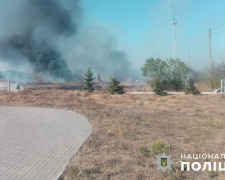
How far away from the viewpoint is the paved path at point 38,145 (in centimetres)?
446

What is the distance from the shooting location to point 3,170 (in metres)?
4.51

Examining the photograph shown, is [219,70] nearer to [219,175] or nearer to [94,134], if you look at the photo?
[94,134]

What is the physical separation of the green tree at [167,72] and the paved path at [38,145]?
16648 millimetres

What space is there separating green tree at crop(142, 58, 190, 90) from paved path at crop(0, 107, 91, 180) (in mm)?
16648

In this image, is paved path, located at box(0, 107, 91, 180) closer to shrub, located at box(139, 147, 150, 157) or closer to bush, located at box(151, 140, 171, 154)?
shrub, located at box(139, 147, 150, 157)

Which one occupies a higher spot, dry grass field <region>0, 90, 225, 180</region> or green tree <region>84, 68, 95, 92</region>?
green tree <region>84, 68, 95, 92</region>

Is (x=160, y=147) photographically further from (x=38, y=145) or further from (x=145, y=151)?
(x=38, y=145)

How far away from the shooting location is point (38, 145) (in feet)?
20.7

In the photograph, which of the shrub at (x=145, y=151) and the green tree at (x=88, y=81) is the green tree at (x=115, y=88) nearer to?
the green tree at (x=88, y=81)

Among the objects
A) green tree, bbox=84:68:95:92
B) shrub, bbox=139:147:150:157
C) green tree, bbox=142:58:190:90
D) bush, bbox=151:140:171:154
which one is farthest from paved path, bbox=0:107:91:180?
green tree, bbox=142:58:190:90

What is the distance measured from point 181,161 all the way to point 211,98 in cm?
1365

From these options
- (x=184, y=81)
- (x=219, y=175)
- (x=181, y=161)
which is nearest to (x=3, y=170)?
(x=181, y=161)

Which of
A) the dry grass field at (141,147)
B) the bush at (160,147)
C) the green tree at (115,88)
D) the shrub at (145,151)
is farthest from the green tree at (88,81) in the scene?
the shrub at (145,151)

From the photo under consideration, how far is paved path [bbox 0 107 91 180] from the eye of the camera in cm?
446
